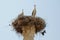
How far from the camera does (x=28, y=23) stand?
372 centimetres

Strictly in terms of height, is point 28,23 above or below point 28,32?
above

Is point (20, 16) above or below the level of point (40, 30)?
above

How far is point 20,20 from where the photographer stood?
376 centimetres

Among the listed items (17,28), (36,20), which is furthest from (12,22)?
(36,20)

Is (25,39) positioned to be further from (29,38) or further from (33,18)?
(33,18)

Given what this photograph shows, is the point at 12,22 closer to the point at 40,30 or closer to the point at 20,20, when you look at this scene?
the point at 20,20

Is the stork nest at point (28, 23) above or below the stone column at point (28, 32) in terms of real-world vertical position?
above

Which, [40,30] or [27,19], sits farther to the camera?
[40,30]

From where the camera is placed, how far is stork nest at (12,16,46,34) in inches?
146

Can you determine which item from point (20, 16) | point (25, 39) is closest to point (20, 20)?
point (20, 16)

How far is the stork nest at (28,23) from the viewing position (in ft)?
12.2

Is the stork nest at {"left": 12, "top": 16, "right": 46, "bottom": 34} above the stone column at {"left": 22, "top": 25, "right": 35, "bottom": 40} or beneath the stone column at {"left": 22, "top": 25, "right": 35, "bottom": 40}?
above

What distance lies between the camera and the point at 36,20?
381 cm

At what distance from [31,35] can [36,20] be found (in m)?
0.25
